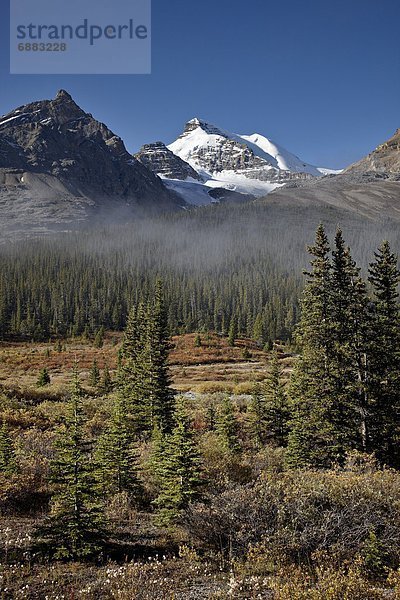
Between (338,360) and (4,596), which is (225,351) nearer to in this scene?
(338,360)

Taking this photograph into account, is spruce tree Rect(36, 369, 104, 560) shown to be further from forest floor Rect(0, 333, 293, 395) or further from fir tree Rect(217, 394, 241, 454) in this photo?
forest floor Rect(0, 333, 293, 395)

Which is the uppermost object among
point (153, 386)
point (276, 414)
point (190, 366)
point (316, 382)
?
point (316, 382)

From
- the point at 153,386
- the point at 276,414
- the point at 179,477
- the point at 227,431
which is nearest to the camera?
the point at 179,477

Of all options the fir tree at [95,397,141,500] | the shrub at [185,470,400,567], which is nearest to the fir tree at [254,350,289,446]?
the fir tree at [95,397,141,500]

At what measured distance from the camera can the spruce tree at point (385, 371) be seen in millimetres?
18266

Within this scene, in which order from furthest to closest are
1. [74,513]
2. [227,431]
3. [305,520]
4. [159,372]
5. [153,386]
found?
1. [159,372]
2. [153,386]
3. [227,431]
4. [305,520]
5. [74,513]

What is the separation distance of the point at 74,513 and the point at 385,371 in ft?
49.7

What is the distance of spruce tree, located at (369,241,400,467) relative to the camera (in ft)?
59.9

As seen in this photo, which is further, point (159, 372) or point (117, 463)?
point (159, 372)

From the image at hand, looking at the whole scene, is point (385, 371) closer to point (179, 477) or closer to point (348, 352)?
point (348, 352)

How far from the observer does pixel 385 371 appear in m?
19.0

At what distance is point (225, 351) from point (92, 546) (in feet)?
208

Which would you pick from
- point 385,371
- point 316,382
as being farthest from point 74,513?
point 385,371

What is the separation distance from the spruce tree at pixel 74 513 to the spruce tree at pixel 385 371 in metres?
13.1
